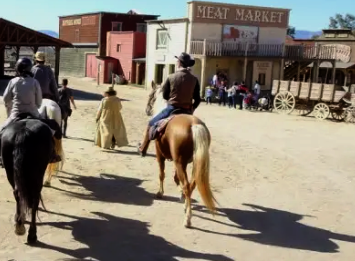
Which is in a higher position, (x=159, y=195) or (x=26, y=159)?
(x=26, y=159)

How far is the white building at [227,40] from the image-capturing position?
3075cm

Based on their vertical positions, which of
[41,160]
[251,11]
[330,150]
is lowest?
[330,150]

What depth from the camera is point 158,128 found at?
23.6 ft

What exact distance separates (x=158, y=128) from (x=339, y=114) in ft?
52.9

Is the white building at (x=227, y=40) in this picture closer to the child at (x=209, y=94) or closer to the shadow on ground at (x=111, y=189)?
the child at (x=209, y=94)

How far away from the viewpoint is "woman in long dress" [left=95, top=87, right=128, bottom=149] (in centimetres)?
1187

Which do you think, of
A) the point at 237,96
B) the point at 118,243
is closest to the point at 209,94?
the point at 237,96

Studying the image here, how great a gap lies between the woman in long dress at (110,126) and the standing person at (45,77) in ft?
11.7

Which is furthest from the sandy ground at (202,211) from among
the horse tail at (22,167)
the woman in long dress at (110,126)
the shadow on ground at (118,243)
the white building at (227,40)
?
the white building at (227,40)

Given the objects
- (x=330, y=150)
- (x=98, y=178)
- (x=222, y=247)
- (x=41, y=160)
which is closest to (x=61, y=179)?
(x=98, y=178)

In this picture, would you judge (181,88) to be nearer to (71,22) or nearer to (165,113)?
(165,113)

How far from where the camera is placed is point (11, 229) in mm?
5957

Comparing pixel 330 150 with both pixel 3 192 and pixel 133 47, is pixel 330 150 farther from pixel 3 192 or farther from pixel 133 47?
pixel 133 47

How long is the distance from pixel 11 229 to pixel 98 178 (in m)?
3.10
